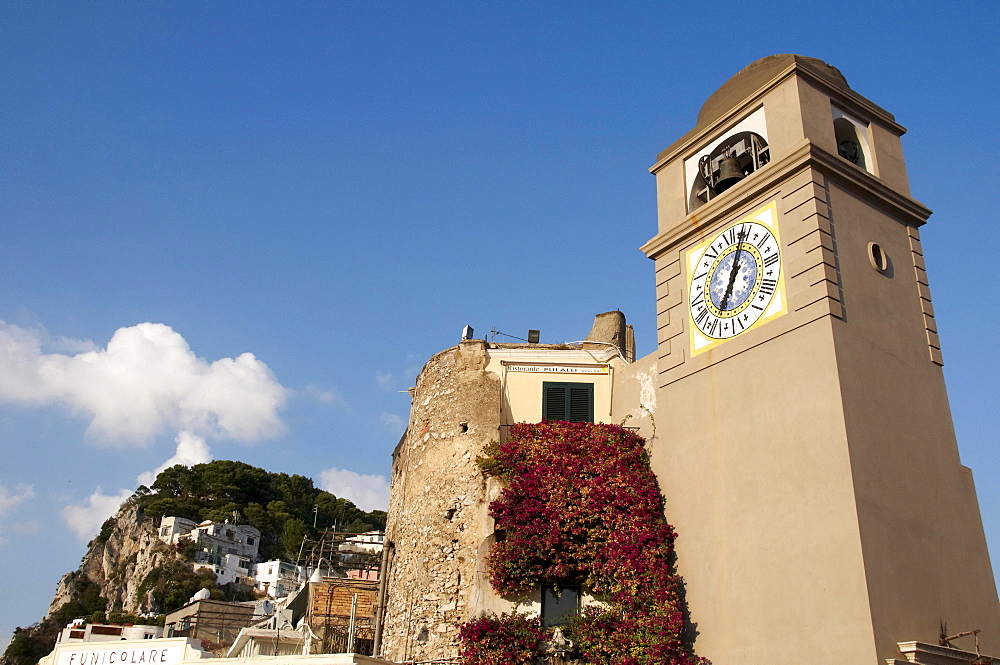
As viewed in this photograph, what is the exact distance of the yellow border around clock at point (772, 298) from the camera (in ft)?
55.6

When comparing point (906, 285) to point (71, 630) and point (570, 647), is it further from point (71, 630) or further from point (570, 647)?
point (71, 630)

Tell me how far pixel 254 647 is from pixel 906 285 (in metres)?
15.8

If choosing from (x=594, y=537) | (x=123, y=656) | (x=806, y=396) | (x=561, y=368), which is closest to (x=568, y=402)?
(x=561, y=368)

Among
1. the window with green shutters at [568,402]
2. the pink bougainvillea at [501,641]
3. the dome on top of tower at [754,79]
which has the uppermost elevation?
the dome on top of tower at [754,79]

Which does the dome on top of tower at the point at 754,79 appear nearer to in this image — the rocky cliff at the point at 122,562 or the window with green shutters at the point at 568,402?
the window with green shutters at the point at 568,402

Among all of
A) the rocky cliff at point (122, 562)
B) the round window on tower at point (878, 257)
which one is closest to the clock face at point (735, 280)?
the round window on tower at point (878, 257)

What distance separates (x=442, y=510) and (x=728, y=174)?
9.74 meters

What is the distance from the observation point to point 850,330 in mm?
15945

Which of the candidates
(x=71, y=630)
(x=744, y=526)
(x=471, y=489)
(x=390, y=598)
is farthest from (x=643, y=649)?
(x=71, y=630)

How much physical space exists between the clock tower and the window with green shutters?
2536 millimetres

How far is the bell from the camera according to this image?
1939cm

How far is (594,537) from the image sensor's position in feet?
60.7

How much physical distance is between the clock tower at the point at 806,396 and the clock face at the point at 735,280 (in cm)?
4

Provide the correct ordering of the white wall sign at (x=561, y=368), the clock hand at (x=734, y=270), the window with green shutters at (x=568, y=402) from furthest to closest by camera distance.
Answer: the white wall sign at (x=561, y=368), the window with green shutters at (x=568, y=402), the clock hand at (x=734, y=270)
